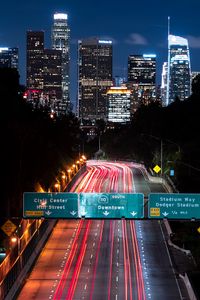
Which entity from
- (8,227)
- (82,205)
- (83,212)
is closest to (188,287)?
(83,212)

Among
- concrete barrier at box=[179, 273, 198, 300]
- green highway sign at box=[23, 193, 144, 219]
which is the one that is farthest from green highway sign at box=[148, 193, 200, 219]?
concrete barrier at box=[179, 273, 198, 300]

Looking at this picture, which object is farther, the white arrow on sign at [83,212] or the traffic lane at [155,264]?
the white arrow on sign at [83,212]

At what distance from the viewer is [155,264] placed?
52062mm

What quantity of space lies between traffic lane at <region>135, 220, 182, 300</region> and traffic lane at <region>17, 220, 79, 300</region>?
18.8ft

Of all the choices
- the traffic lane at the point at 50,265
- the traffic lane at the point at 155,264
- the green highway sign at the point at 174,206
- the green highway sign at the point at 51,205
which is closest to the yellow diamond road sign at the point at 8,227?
the green highway sign at the point at 51,205

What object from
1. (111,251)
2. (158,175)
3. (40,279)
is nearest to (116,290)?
(40,279)

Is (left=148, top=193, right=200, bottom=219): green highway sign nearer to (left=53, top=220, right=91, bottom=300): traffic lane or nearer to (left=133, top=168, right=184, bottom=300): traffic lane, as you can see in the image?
(left=133, top=168, right=184, bottom=300): traffic lane

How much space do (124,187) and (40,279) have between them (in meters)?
54.2

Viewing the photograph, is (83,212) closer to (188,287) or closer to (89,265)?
(188,287)

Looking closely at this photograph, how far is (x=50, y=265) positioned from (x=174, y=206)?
38.7ft

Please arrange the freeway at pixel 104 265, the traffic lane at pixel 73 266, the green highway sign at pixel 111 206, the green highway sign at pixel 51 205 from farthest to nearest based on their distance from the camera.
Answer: the green highway sign at pixel 111 206
the green highway sign at pixel 51 205
the freeway at pixel 104 265
the traffic lane at pixel 73 266

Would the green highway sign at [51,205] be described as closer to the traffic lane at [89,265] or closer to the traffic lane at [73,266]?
the traffic lane at [73,266]

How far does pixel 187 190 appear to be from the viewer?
259 ft

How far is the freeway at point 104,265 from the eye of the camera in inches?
1670
